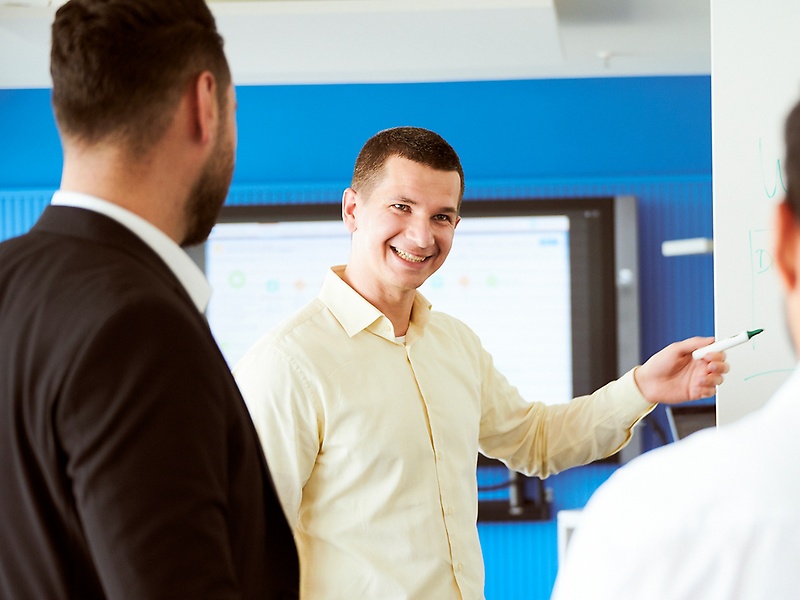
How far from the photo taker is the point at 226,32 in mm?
2857

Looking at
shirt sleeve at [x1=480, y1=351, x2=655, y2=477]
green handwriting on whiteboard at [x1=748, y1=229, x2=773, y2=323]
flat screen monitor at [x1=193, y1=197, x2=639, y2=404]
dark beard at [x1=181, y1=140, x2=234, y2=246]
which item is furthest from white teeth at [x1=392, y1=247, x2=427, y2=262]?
flat screen monitor at [x1=193, y1=197, x2=639, y2=404]

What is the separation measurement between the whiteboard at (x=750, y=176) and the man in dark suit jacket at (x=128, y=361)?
1.09 metres

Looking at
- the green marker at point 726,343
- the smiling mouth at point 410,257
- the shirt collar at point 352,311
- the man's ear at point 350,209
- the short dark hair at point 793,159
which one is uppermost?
the man's ear at point 350,209

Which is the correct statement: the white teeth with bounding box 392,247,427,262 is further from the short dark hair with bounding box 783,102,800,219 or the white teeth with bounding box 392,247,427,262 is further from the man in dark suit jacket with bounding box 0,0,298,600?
the short dark hair with bounding box 783,102,800,219

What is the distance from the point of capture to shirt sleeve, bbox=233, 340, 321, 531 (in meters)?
1.59

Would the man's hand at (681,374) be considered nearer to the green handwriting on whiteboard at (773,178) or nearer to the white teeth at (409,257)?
the green handwriting on whiteboard at (773,178)

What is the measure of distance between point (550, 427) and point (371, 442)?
447 mm

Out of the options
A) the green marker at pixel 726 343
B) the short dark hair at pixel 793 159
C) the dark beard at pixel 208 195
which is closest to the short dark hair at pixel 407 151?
the green marker at pixel 726 343

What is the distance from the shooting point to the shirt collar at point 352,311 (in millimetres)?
1753

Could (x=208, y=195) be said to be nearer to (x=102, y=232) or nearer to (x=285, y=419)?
(x=102, y=232)

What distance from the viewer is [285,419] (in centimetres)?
162

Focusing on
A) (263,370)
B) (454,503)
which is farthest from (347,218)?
(454,503)

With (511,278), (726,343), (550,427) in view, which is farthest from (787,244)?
(511,278)

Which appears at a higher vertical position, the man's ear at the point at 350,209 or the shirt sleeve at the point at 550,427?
the man's ear at the point at 350,209
